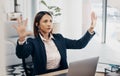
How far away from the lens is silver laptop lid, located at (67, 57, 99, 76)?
1.45 meters

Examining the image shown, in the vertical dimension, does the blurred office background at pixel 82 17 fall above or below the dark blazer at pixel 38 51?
above

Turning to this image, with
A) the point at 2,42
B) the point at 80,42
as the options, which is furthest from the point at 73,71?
the point at 2,42

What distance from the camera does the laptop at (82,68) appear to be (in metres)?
1.45

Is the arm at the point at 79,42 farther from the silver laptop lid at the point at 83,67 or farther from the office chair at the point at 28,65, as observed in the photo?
the silver laptop lid at the point at 83,67

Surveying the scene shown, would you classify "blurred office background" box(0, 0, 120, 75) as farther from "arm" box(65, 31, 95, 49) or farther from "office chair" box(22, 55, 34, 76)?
"office chair" box(22, 55, 34, 76)

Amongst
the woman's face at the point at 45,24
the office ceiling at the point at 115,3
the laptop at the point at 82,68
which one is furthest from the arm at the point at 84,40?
the office ceiling at the point at 115,3

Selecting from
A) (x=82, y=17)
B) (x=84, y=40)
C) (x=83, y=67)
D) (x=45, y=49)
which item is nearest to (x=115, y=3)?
(x=82, y=17)

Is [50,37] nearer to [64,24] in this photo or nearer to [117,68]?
Answer: [117,68]

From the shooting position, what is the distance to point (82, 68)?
4.95 ft

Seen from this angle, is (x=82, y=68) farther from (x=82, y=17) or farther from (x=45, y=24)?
(x=82, y=17)

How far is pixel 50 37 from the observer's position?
2160mm

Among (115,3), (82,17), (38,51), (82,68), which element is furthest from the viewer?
(82,17)

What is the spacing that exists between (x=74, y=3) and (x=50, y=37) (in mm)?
3112

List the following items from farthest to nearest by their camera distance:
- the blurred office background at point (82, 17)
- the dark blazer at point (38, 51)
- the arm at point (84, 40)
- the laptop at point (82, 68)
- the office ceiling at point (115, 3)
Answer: the blurred office background at point (82, 17) → the office ceiling at point (115, 3) → the arm at point (84, 40) → the dark blazer at point (38, 51) → the laptop at point (82, 68)
